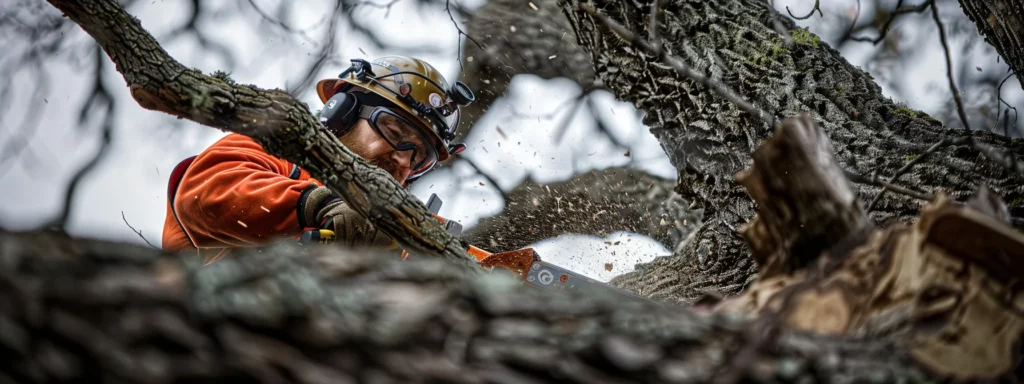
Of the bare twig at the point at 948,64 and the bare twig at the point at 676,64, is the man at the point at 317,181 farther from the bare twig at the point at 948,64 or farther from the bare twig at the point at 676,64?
the bare twig at the point at 948,64

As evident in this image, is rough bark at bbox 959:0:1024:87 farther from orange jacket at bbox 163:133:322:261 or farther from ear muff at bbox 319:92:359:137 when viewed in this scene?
ear muff at bbox 319:92:359:137

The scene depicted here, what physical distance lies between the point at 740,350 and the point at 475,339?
302 millimetres

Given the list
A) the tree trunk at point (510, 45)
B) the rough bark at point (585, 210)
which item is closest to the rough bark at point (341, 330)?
the rough bark at point (585, 210)

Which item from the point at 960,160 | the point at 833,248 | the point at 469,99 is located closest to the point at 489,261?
the point at 469,99

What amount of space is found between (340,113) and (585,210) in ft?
6.59

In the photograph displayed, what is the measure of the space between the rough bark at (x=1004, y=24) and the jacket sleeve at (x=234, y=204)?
8.05ft

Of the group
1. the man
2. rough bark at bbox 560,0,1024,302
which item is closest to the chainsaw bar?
rough bark at bbox 560,0,1024,302

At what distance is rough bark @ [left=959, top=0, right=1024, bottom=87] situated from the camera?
1.81 meters

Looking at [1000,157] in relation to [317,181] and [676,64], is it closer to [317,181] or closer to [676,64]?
[676,64]

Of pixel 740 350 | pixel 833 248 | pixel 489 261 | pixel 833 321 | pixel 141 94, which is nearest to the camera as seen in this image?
pixel 740 350

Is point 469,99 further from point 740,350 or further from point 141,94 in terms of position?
point 740,350

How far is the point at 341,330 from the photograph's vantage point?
60 cm

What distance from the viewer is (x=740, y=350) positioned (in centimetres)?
69

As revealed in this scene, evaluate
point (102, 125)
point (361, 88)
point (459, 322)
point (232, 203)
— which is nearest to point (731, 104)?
point (459, 322)
